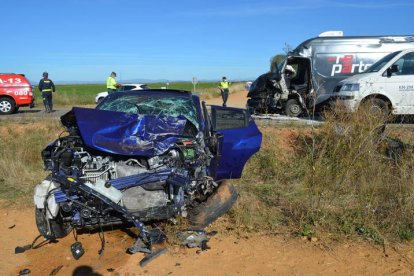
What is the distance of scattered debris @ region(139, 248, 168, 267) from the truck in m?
8.99

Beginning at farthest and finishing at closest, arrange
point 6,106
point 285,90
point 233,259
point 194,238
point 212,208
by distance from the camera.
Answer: point 6,106, point 285,90, point 212,208, point 194,238, point 233,259

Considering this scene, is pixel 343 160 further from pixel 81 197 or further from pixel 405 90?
pixel 405 90

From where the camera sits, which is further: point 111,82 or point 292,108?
point 111,82

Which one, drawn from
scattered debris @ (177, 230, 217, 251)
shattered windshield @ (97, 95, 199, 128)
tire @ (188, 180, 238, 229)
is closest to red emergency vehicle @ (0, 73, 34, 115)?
shattered windshield @ (97, 95, 199, 128)

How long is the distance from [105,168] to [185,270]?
1351 mm

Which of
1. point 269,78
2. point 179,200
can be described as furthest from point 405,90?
point 179,200

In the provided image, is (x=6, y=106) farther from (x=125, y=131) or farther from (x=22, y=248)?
(x=125, y=131)

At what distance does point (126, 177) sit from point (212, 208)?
1.13 metres

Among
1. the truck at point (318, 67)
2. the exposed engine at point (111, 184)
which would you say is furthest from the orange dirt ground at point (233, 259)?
the truck at point (318, 67)

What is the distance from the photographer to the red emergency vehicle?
680 inches

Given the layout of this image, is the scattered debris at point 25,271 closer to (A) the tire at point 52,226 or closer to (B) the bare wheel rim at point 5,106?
(A) the tire at point 52,226

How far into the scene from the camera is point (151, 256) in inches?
166

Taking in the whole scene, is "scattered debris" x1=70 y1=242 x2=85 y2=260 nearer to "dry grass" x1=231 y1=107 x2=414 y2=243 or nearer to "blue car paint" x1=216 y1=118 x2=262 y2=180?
"dry grass" x1=231 y1=107 x2=414 y2=243

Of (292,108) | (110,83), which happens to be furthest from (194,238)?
(110,83)
